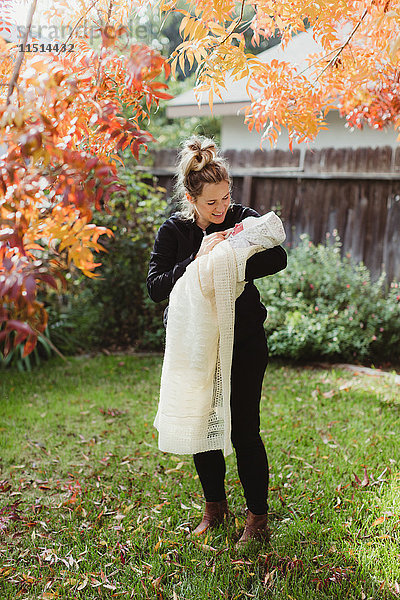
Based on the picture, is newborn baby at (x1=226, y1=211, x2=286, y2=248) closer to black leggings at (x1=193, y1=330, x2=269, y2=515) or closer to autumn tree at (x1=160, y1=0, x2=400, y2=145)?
black leggings at (x1=193, y1=330, x2=269, y2=515)

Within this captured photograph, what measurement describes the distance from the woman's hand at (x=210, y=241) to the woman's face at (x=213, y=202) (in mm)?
120

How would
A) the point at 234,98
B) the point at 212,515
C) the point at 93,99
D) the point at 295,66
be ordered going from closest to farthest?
the point at 93,99, the point at 212,515, the point at 295,66, the point at 234,98

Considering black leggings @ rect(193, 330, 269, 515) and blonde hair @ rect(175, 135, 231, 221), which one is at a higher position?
blonde hair @ rect(175, 135, 231, 221)

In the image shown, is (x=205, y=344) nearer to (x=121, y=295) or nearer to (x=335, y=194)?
(x=121, y=295)

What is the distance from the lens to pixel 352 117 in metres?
3.87

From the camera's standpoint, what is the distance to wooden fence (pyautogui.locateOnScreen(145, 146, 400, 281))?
6070 millimetres

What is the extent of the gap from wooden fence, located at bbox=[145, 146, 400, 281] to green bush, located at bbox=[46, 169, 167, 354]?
4.46ft

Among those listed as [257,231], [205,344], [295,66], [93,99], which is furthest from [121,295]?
[93,99]

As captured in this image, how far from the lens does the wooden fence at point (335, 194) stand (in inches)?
239

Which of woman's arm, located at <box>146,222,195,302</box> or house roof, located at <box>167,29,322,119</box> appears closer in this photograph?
woman's arm, located at <box>146,222,195,302</box>

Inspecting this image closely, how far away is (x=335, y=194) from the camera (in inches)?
254

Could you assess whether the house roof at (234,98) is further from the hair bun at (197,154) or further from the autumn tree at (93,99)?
the hair bun at (197,154)

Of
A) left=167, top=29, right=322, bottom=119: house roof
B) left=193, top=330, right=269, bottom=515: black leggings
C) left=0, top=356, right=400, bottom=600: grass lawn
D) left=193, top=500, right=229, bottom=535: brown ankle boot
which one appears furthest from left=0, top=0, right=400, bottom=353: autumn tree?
left=167, top=29, right=322, bottom=119: house roof

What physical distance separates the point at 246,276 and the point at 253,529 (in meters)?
1.11
